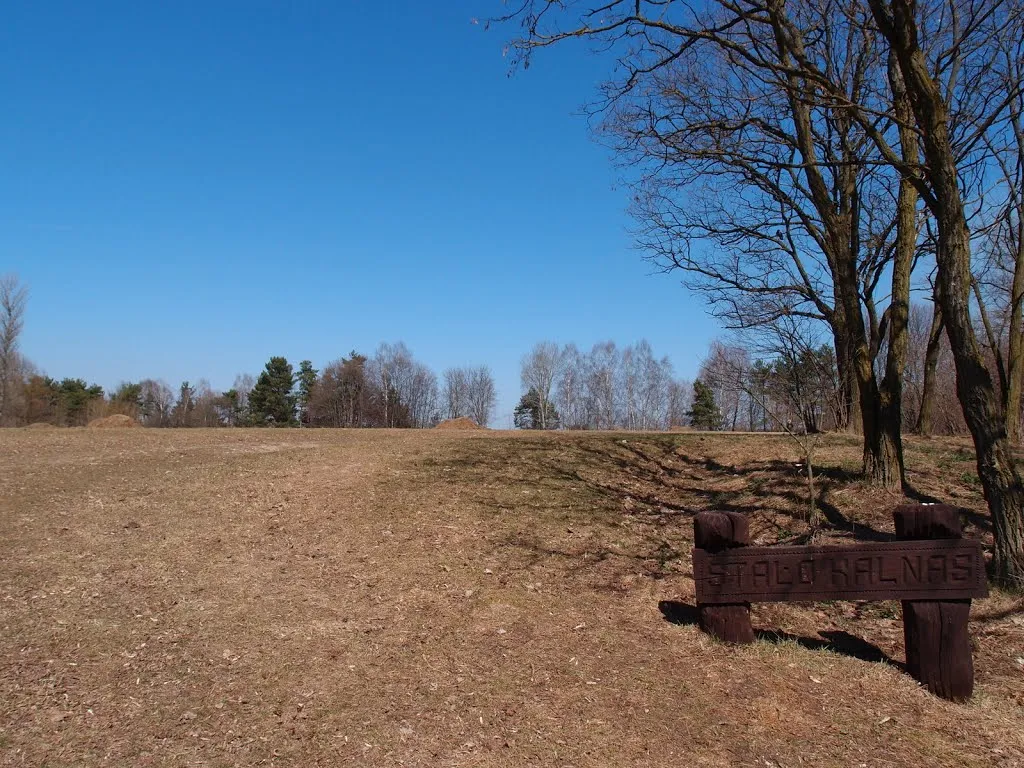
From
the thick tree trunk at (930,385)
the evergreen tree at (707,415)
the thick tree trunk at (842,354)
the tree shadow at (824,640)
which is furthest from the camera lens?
the evergreen tree at (707,415)

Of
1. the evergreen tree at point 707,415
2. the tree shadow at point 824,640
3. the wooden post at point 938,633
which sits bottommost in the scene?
the tree shadow at point 824,640

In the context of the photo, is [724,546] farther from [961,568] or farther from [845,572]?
[961,568]

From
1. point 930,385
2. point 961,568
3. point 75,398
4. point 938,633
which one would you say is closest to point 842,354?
point 961,568

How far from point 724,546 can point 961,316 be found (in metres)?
3.27

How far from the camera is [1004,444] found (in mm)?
5914

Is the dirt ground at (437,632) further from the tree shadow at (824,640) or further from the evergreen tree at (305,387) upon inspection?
the evergreen tree at (305,387)

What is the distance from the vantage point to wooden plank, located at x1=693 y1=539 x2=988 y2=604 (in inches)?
181

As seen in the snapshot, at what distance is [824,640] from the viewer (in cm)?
554

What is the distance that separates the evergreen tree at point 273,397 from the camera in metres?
51.9

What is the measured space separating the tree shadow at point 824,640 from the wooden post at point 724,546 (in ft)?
0.94

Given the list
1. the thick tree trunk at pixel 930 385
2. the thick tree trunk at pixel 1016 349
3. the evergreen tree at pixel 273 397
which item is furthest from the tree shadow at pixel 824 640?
the evergreen tree at pixel 273 397

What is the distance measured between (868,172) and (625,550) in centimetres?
672

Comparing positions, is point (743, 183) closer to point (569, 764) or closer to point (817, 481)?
point (817, 481)

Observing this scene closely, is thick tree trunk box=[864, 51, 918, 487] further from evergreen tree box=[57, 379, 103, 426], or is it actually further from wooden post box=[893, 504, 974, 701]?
evergreen tree box=[57, 379, 103, 426]
